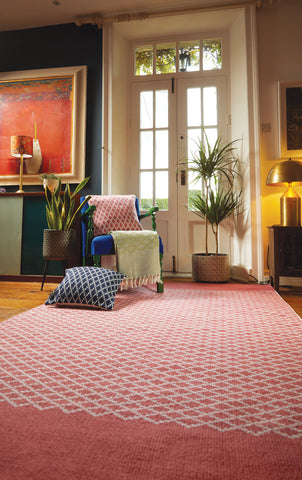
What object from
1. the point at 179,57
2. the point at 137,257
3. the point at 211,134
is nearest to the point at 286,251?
the point at 137,257

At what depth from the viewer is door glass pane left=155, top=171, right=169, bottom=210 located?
389 cm

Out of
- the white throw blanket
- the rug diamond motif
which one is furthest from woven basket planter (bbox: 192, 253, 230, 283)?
the rug diamond motif

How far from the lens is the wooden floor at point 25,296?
2174mm

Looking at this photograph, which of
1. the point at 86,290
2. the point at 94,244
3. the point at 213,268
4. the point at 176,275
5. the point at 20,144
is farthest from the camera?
the point at 176,275

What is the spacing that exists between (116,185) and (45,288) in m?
1.41

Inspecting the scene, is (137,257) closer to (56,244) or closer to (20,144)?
(56,244)

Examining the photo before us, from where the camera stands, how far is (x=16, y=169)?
151 inches

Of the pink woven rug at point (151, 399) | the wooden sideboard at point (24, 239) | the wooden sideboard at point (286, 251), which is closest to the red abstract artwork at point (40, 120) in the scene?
the wooden sideboard at point (24, 239)

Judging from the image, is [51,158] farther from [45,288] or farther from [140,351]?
[140,351]

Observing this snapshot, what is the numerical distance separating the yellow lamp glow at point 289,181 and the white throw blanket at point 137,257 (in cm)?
118

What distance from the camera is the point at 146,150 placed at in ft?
13.0

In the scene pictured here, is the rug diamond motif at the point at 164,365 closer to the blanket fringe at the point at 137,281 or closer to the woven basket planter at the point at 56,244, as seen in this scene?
the blanket fringe at the point at 137,281

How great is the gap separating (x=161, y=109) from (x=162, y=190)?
956 mm

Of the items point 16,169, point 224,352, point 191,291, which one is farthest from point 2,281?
point 224,352
